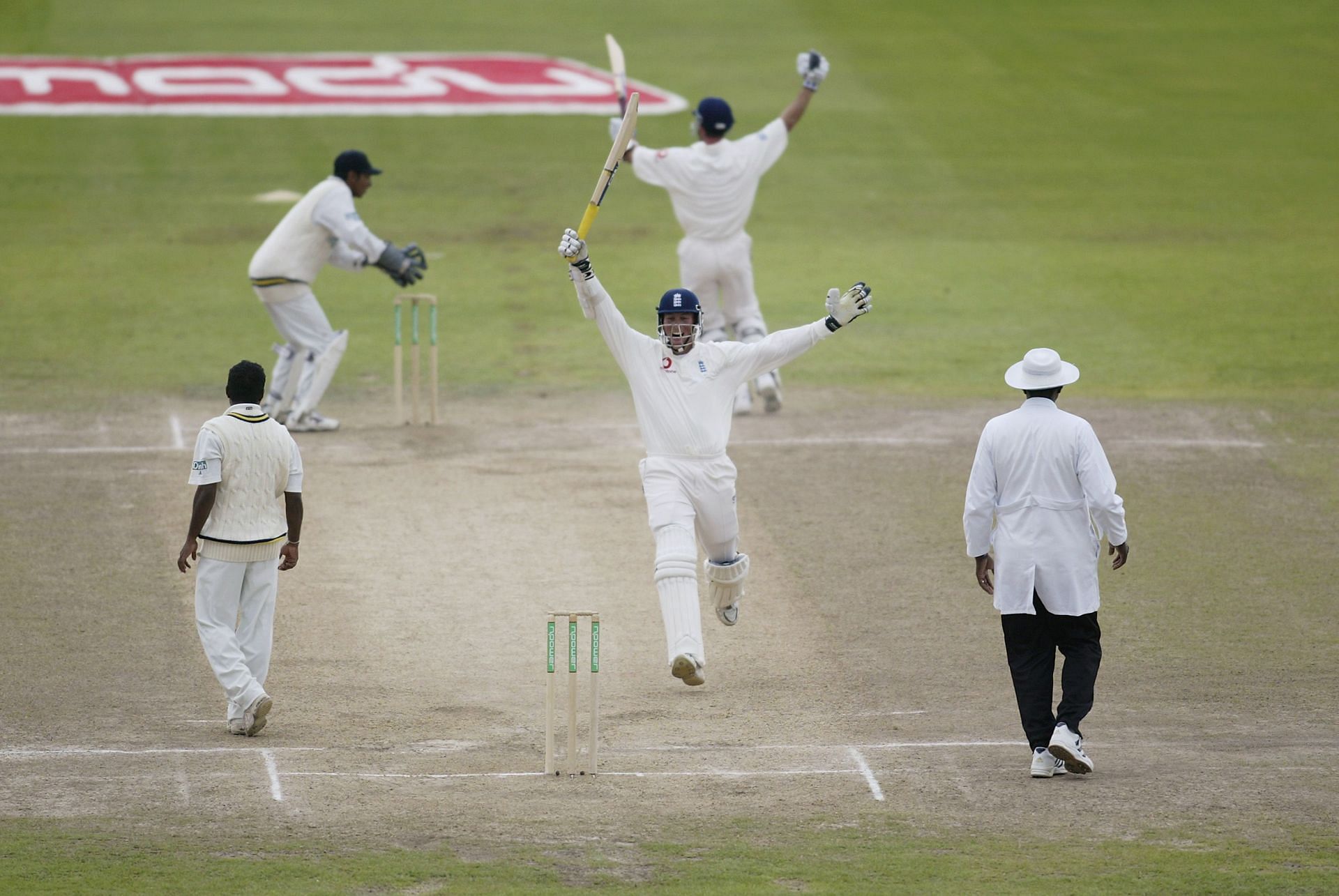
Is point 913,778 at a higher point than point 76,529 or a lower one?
lower

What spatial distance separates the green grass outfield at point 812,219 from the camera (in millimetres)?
16016

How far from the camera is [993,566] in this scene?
29.0ft

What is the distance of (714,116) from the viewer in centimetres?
Answer: 1562

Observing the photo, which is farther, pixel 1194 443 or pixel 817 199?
pixel 817 199

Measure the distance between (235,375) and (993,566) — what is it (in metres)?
3.85

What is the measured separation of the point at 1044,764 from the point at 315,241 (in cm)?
874

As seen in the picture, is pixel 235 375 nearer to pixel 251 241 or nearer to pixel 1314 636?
pixel 1314 636

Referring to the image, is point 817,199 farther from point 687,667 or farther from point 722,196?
point 687,667

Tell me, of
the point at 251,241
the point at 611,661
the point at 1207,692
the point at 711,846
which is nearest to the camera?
the point at 711,846

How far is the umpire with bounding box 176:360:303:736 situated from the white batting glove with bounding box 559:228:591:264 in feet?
5.44

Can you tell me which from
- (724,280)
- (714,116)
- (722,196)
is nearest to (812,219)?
(724,280)

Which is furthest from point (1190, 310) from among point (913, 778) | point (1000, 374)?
point (913, 778)

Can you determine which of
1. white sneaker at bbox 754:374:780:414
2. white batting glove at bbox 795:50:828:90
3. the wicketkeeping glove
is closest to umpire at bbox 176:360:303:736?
the wicketkeeping glove

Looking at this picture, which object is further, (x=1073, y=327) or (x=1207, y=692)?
(x=1073, y=327)
